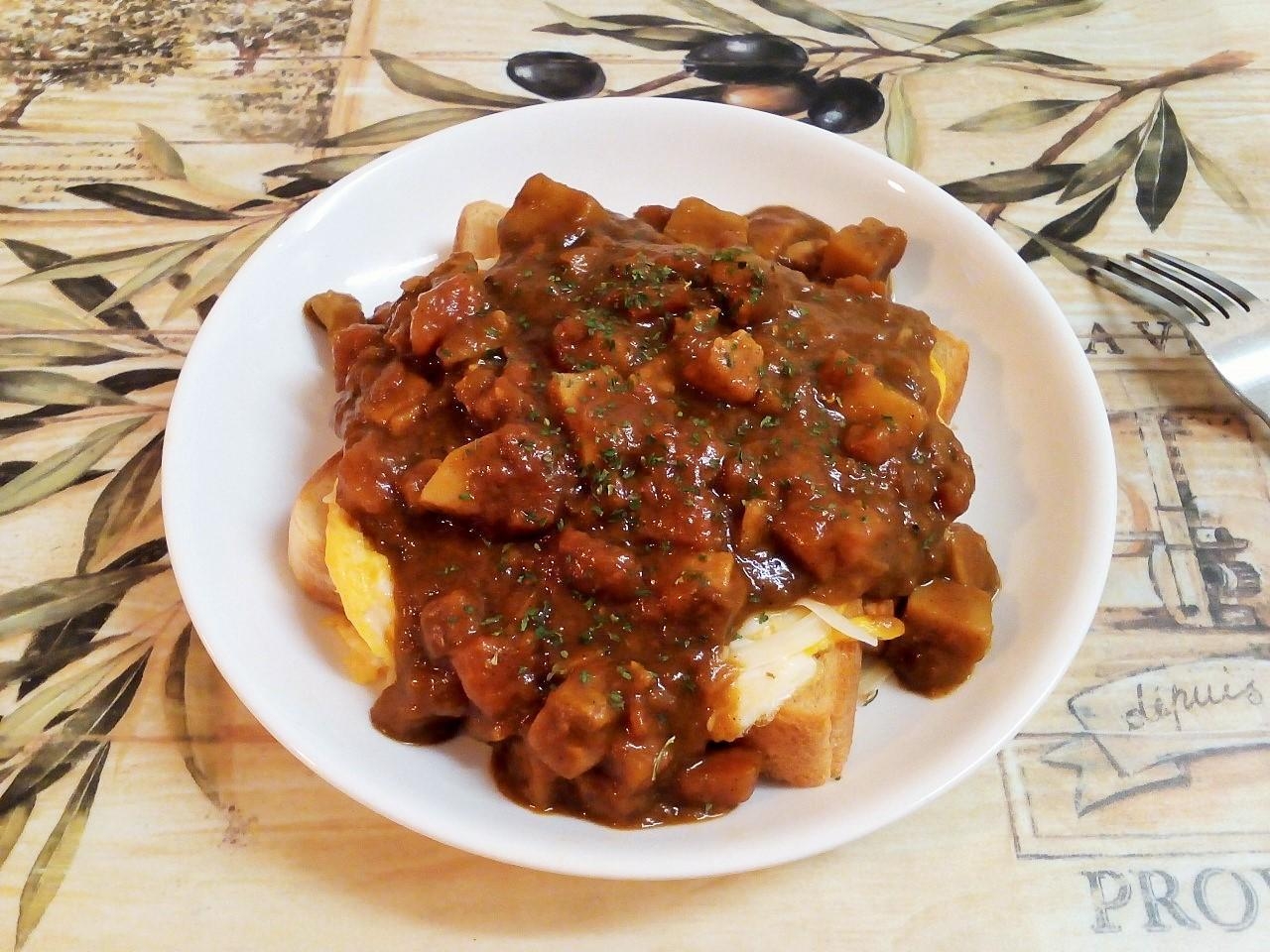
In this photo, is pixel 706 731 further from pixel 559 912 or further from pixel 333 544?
pixel 333 544

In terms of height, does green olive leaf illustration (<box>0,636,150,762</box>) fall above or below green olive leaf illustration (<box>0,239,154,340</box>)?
below

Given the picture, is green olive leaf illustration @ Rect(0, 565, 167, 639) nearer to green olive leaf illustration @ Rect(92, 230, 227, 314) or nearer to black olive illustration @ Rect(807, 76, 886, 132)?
green olive leaf illustration @ Rect(92, 230, 227, 314)

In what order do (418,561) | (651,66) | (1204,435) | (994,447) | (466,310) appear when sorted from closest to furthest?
(418,561), (466,310), (994,447), (1204,435), (651,66)

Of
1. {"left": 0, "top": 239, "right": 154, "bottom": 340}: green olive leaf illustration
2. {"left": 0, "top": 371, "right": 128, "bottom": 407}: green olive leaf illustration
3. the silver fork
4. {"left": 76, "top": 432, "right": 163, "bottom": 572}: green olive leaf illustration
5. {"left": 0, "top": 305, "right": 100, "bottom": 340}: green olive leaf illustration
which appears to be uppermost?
the silver fork

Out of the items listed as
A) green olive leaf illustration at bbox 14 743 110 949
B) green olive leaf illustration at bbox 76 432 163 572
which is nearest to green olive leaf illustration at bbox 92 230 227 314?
green olive leaf illustration at bbox 76 432 163 572

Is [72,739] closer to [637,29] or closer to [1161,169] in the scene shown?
[637,29]

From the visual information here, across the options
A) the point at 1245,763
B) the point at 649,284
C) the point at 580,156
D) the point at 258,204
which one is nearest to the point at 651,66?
the point at 580,156

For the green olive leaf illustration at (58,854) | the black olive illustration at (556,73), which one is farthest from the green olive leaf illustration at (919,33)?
the green olive leaf illustration at (58,854)
